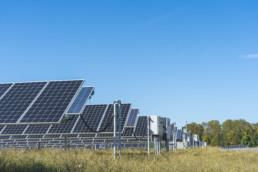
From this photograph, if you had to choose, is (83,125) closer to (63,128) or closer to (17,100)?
(63,128)

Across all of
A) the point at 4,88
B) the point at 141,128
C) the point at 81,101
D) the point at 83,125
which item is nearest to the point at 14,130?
the point at 83,125

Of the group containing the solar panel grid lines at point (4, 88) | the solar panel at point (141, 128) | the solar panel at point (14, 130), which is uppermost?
the solar panel grid lines at point (4, 88)

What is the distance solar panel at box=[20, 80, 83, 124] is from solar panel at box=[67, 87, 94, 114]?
2.50ft

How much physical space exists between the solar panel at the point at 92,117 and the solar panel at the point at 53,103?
5.95 metres

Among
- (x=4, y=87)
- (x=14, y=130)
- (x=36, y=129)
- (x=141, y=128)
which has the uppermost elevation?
(x=4, y=87)

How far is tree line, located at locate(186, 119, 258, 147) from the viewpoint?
94.8 m

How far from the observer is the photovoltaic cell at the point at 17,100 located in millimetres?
17184

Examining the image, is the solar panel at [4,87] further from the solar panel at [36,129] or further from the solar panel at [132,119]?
the solar panel at [132,119]

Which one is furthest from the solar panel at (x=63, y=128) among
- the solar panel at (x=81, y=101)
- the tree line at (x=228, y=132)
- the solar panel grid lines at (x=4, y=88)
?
the tree line at (x=228, y=132)

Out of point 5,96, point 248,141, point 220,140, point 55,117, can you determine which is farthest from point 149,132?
point 220,140

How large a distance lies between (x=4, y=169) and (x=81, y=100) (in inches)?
451

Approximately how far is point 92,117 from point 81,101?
7.48 metres

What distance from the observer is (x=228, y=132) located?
422ft

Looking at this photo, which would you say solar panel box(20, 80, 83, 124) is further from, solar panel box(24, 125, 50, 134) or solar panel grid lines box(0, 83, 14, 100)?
solar panel box(24, 125, 50, 134)
